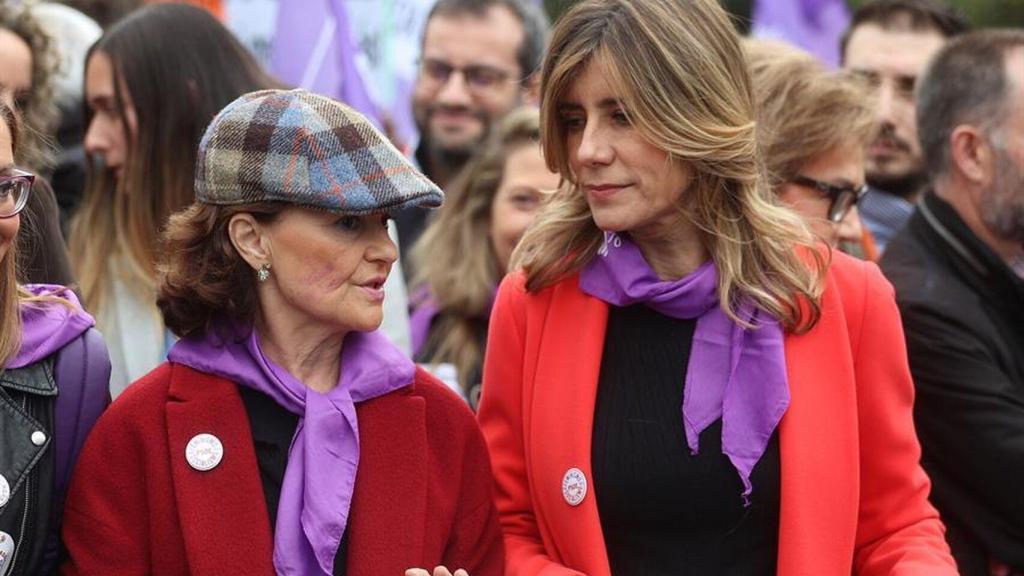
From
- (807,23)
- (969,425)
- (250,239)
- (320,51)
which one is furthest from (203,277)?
(807,23)

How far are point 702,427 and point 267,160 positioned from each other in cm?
120

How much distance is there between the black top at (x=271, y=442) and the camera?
3670mm

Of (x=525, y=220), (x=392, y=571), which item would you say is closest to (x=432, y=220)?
(x=525, y=220)

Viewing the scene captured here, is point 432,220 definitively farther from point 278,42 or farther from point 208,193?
point 208,193

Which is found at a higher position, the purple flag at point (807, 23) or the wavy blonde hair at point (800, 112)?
the wavy blonde hair at point (800, 112)

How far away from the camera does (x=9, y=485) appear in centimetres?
352

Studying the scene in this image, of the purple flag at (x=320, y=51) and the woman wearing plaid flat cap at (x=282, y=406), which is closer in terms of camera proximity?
the woman wearing plaid flat cap at (x=282, y=406)

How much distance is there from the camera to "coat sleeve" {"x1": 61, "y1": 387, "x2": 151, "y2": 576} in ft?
11.7

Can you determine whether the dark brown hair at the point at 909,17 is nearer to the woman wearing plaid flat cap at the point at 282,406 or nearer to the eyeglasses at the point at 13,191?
the woman wearing plaid flat cap at the point at 282,406

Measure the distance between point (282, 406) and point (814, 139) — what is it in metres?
2.03

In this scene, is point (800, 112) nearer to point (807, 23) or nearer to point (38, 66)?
point (38, 66)

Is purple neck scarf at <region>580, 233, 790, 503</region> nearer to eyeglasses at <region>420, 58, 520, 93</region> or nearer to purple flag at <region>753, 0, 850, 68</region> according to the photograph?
eyeglasses at <region>420, 58, 520, 93</region>

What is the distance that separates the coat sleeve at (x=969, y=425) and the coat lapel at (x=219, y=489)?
81.0 inches

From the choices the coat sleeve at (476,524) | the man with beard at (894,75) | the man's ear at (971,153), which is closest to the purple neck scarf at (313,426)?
the coat sleeve at (476,524)
